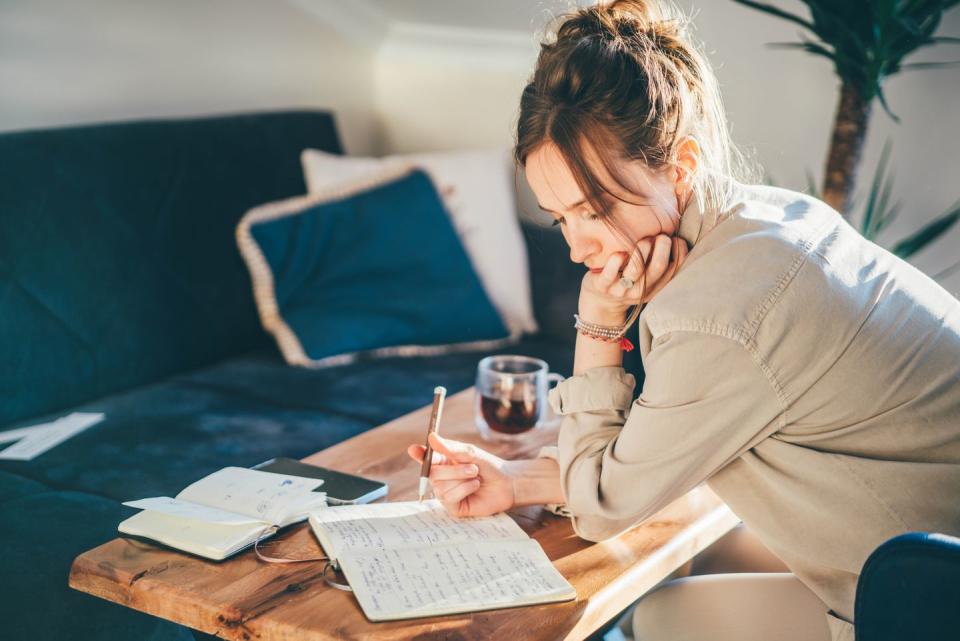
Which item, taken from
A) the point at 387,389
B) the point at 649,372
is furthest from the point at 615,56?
the point at 387,389

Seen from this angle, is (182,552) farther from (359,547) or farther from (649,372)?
(649,372)

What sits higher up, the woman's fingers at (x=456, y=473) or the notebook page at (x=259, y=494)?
the woman's fingers at (x=456, y=473)

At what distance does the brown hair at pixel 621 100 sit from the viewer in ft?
3.50

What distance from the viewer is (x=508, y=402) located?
1425mm

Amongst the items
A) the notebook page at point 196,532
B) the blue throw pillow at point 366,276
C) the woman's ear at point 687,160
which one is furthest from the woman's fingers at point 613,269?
the blue throw pillow at point 366,276

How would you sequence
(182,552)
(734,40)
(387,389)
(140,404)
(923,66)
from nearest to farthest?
(182,552), (140,404), (387,389), (923,66), (734,40)

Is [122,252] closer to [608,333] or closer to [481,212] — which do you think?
[481,212]

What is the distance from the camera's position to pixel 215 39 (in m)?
2.70

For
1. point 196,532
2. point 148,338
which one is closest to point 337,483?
point 196,532

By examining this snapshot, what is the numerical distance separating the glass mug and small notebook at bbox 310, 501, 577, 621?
0.28 metres

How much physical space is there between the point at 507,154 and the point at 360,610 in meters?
1.97

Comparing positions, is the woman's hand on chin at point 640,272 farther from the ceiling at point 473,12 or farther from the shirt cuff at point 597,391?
the ceiling at point 473,12

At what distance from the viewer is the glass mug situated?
1.42 meters

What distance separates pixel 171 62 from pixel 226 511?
1.81 m
